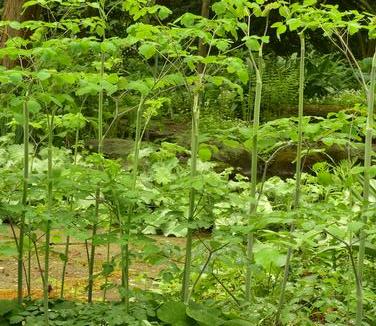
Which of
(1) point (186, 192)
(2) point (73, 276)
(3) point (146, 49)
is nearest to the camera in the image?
(3) point (146, 49)

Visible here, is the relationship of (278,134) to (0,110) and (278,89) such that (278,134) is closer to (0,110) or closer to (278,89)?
(0,110)

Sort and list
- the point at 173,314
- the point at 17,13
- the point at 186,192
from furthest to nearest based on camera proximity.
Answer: the point at 17,13 < the point at 186,192 < the point at 173,314

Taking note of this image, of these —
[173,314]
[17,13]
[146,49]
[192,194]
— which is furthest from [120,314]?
[17,13]

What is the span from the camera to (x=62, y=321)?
9.62ft

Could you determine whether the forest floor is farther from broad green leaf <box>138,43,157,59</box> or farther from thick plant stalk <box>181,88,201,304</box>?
broad green leaf <box>138,43,157,59</box>

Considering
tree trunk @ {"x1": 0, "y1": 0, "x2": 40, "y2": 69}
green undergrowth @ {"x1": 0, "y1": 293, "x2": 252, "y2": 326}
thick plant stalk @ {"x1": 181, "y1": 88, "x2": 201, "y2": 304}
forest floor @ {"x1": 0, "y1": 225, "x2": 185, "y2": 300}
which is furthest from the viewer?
tree trunk @ {"x1": 0, "y1": 0, "x2": 40, "y2": 69}

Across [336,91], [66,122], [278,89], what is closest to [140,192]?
[66,122]

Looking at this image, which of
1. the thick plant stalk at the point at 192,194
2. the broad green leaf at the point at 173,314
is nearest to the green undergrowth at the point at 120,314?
the broad green leaf at the point at 173,314

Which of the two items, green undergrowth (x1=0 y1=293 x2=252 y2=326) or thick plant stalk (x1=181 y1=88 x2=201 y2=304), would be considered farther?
thick plant stalk (x1=181 y1=88 x2=201 y2=304)

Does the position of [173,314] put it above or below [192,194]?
below

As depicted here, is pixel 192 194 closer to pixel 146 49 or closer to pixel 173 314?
pixel 173 314

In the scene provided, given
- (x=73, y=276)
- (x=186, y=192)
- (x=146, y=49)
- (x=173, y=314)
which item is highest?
(x=146, y=49)

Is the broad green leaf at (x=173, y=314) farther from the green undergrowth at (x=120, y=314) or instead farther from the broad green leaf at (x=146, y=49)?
the broad green leaf at (x=146, y=49)

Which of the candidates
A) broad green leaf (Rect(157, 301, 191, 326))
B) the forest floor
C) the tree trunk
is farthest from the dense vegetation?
the tree trunk
